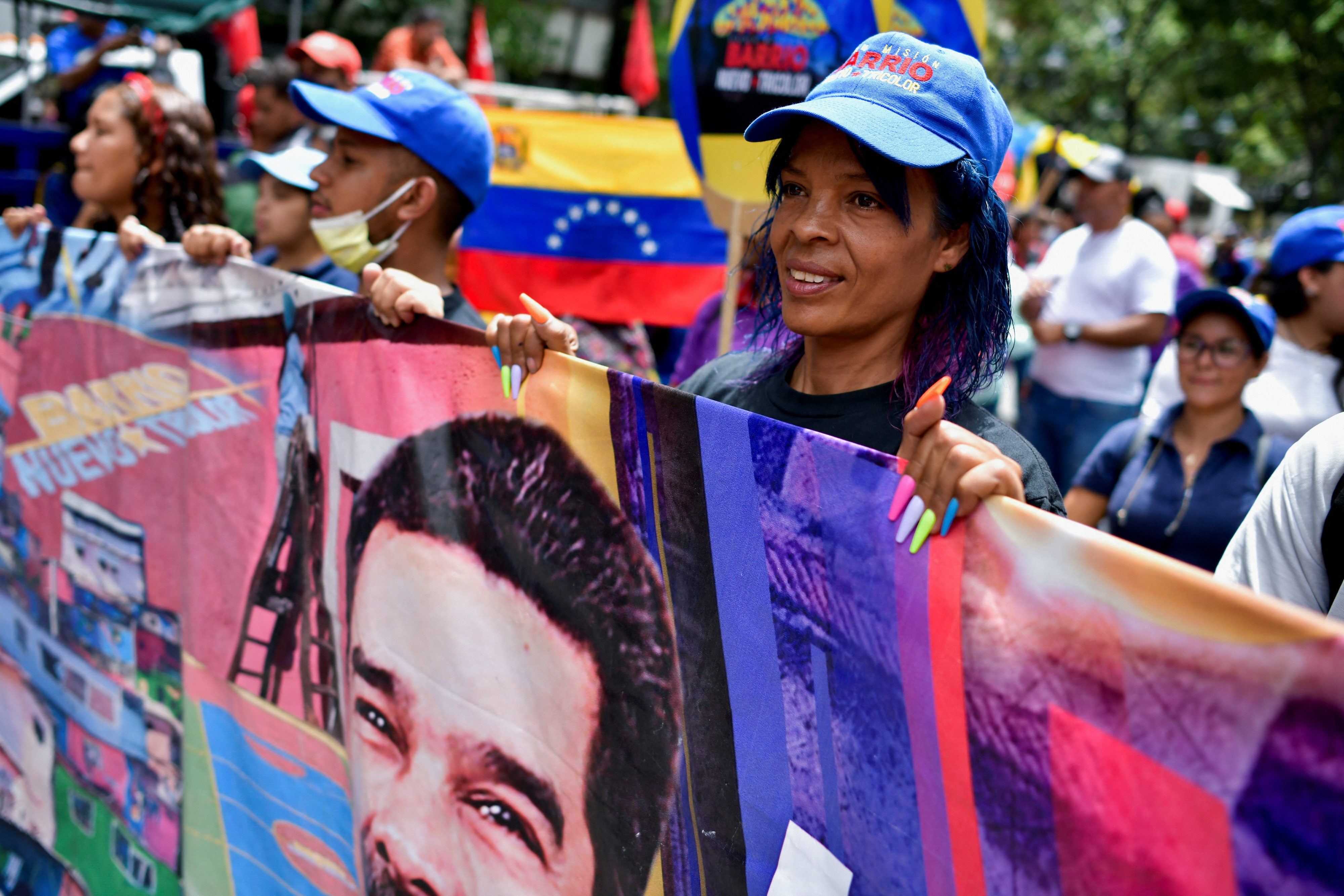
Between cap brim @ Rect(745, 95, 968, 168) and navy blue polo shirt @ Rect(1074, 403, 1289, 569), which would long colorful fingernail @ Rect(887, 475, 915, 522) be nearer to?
cap brim @ Rect(745, 95, 968, 168)

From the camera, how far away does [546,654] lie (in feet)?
5.56

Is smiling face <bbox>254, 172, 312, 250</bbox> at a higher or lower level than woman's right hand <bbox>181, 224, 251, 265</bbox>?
lower

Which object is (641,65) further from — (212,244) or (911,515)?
(911,515)

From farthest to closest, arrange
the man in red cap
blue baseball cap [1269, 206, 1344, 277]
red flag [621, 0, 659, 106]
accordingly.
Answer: red flag [621, 0, 659, 106], the man in red cap, blue baseball cap [1269, 206, 1344, 277]

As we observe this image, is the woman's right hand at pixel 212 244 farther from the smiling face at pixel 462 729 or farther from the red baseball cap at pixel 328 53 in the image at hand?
the red baseball cap at pixel 328 53

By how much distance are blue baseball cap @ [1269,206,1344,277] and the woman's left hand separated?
2.81 m

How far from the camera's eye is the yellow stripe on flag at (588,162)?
548 cm

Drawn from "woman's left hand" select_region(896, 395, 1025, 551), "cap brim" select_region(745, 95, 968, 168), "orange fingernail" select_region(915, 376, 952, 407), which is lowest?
"woman's left hand" select_region(896, 395, 1025, 551)

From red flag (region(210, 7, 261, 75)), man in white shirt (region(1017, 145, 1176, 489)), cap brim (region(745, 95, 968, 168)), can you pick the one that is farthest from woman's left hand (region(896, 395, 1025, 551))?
red flag (region(210, 7, 261, 75))

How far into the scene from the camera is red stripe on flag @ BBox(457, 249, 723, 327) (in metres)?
5.49

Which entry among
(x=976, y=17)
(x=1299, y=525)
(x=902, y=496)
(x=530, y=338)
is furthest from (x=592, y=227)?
(x=902, y=496)

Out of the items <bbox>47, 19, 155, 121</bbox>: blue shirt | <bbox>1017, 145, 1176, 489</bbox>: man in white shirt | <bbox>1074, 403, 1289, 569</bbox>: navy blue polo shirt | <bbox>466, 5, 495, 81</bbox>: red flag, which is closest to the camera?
<bbox>1074, 403, 1289, 569</bbox>: navy blue polo shirt

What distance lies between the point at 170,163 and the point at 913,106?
2771 millimetres

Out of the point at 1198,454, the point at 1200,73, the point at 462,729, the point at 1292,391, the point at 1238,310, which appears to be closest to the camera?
the point at 462,729
